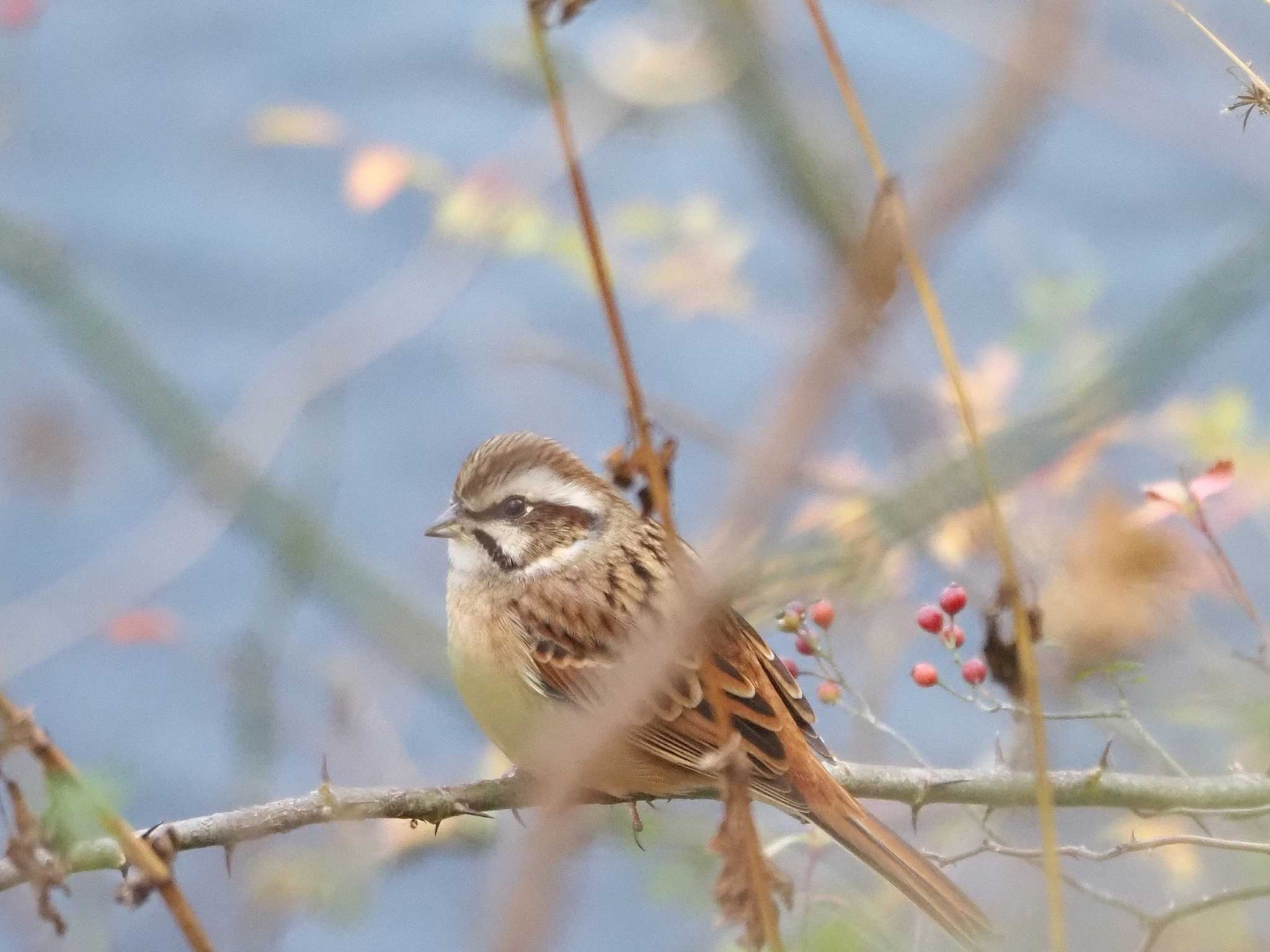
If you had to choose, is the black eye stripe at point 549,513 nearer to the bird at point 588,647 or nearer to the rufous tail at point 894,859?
the bird at point 588,647

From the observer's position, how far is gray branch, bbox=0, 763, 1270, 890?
216 centimetres

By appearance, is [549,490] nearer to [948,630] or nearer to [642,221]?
[948,630]

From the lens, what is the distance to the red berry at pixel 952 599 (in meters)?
2.78

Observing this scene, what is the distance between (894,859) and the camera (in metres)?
2.60

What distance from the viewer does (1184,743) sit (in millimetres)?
3732

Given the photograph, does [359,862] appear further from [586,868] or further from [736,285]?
[736,285]

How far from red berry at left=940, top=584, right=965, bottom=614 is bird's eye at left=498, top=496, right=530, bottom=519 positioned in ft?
3.27

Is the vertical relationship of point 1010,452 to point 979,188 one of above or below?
below

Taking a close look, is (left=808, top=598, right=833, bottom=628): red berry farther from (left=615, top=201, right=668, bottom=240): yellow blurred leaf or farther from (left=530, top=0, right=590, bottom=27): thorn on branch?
(left=615, top=201, right=668, bottom=240): yellow blurred leaf

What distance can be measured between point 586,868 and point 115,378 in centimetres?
102

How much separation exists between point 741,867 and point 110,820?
534 millimetres

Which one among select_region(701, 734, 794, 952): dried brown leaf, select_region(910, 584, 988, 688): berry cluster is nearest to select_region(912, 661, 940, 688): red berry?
select_region(910, 584, 988, 688): berry cluster

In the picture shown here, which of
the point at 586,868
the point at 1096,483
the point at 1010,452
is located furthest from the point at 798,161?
the point at 1096,483

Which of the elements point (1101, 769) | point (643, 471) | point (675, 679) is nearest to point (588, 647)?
point (675, 679)
